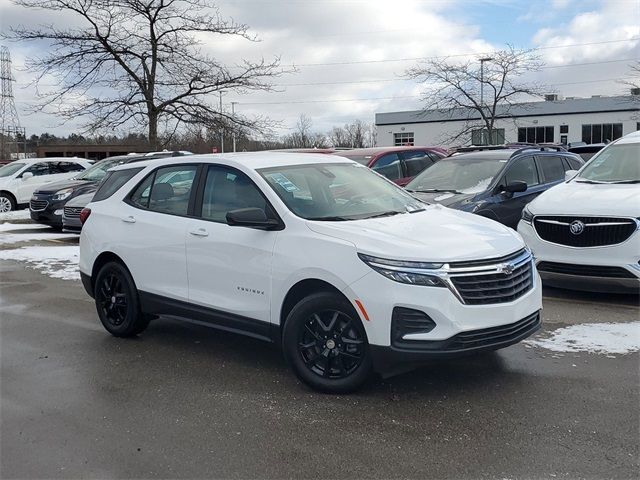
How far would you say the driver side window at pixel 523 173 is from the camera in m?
9.64

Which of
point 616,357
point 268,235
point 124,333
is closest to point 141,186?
point 124,333

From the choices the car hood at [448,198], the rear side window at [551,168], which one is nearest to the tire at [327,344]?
the car hood at [448,198]

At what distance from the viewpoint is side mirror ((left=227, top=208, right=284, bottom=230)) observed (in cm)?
480

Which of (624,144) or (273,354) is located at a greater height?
(624,144)

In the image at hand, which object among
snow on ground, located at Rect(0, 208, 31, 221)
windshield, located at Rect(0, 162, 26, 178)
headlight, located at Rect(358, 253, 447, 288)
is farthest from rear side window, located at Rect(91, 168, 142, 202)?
windshield, located at Rect(0, 162, 26, 178)

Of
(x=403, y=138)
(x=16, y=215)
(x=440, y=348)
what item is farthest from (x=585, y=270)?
(x=403, y=138)

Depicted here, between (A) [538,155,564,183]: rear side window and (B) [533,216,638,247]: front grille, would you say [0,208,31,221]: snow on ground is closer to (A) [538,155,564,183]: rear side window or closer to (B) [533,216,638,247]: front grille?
(A) [538,155,564,183]: rear side window

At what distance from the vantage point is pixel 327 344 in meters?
4.52

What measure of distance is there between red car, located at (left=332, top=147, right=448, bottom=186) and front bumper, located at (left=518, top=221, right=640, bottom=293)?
14.5 ft

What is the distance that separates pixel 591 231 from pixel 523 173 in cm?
317

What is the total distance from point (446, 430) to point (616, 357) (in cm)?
209

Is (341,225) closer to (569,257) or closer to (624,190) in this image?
(569,257)

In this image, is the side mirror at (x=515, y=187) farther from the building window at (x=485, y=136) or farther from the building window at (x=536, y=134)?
the building window at (x=536, y=134)

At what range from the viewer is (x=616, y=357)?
523cm
